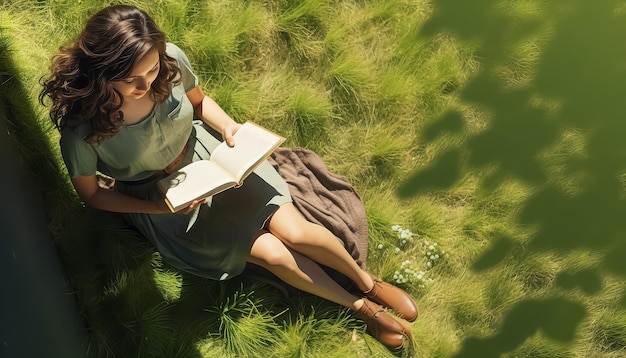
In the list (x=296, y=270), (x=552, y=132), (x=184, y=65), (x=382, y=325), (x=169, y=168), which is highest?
(x=552, y=132)

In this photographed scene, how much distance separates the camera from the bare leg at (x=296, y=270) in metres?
1.86

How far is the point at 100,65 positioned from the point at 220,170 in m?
0.47

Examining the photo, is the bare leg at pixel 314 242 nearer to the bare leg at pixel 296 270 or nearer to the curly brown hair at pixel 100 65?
the bare leg at pixel 296 270

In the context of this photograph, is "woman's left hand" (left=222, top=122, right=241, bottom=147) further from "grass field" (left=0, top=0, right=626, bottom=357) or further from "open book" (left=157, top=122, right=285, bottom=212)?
"grass field" (left=0, top=0, right=626, bottom=357)

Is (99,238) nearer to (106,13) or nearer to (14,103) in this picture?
(14,103)

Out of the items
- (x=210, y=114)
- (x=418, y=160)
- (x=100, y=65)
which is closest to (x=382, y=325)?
(x=418, y=160)

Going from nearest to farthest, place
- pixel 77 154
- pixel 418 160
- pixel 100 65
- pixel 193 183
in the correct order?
pixel 100 65
pixel 77 154
pixel 193 183
pixel 418 160

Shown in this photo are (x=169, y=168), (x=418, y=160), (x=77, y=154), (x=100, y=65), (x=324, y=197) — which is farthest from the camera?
(x=418, y=160)

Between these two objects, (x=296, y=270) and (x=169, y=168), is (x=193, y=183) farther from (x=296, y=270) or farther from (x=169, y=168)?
(x=296, y=270)

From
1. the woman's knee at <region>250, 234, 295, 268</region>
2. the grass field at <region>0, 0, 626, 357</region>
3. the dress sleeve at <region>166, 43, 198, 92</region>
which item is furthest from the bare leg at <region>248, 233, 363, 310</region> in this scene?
the dress sleeve at <region>166, 43, 198, 92</region>

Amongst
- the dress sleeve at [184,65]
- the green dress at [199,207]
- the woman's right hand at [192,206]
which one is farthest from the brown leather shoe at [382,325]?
the dress sleeve at [184,65]

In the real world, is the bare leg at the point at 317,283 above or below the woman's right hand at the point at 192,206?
below

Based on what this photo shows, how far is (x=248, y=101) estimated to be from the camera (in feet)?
7.67

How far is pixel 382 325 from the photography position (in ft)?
6.98
